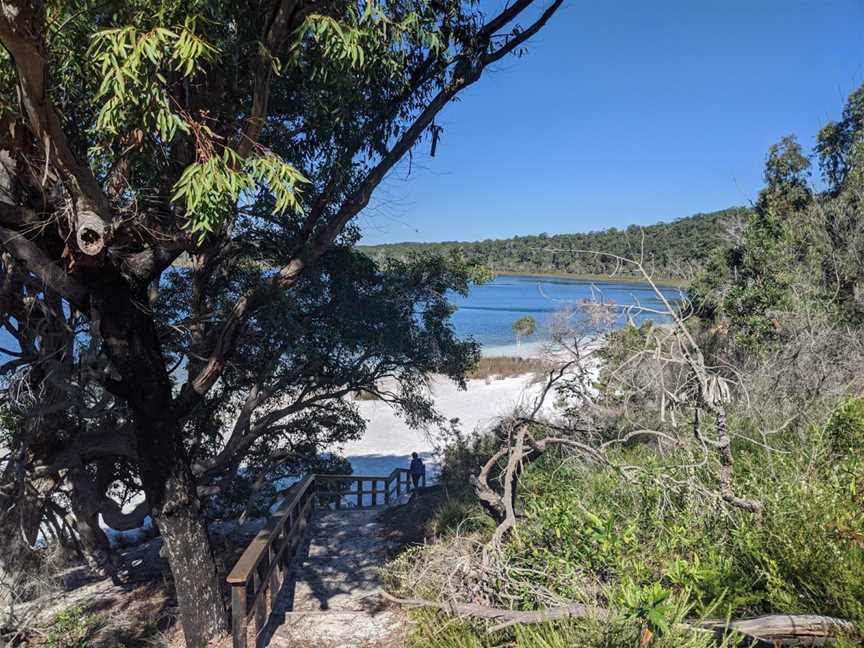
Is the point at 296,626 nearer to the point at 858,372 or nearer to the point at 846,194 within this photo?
the point at 858,372


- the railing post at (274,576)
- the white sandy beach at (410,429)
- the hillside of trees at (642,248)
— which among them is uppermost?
the hillside of trees at (642,248)

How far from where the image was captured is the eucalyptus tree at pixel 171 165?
3332 mm

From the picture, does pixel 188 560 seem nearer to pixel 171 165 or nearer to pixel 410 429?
pixel 171 165

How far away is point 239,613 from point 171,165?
3.54 m

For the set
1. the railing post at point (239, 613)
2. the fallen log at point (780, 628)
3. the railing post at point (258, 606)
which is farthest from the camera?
the railing post at point (258, 606)

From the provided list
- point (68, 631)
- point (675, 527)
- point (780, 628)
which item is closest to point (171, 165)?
point (68, 631)

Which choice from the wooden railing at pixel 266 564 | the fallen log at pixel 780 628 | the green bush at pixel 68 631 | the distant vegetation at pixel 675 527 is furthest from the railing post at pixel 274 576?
the fallen log at pixel 780 628

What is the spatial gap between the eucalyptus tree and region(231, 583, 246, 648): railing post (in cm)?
102

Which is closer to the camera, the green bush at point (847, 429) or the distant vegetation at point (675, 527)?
the distant vegetation at point (675, 527)

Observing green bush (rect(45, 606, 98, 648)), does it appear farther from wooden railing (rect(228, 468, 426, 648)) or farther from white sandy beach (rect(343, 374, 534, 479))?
white sandy beach (rect(343, 374, 534, 479))

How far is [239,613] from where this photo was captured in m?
3.89

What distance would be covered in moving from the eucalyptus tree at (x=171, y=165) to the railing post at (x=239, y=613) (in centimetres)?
102

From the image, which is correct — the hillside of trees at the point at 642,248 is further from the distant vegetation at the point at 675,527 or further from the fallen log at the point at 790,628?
the fallen log at the point at 790,628

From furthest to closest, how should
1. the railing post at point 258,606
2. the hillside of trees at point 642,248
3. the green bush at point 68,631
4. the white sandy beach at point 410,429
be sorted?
the white sandy beach at point 410,429 → the hillside of trees at point 642,248 → the green bush at point 68,631 → the railing post at point 258,606
